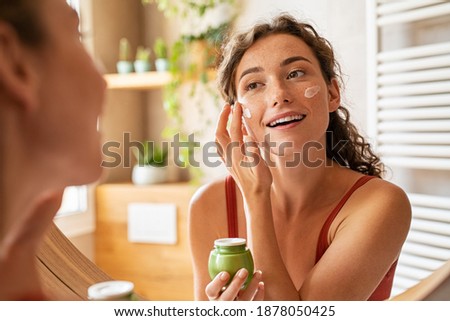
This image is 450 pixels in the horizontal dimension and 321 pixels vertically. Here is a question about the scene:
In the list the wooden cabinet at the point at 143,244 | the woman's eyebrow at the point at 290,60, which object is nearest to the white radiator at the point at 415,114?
the woman's eyebrow at the point at 290,60

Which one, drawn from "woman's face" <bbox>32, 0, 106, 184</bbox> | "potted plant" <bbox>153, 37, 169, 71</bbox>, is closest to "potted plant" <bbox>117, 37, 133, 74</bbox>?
"potted plant" <bbox>153, 37, 169, 71</bbox>

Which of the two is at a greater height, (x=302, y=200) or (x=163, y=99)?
(x=163, y=99)

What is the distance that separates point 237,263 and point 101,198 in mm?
975

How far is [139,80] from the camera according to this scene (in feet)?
4.09

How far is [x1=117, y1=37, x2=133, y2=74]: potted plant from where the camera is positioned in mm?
1138

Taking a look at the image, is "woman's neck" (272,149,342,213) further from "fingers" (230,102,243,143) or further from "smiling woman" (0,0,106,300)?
"smiling woman" (0,0,106,300)

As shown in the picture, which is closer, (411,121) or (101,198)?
(411,121)

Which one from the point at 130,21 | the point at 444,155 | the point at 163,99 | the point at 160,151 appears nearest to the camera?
the point at 444,155

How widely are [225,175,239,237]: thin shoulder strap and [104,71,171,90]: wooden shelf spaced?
45cm

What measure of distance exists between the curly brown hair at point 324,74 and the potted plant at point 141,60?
73 cm

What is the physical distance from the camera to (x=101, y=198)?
1365 mm

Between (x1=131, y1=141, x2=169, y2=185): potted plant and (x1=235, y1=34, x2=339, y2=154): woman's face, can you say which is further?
(x1=131, y1=141, x2=169, y2=185): potted plant

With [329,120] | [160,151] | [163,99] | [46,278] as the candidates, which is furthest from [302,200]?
[160,151]

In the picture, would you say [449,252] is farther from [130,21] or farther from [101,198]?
[101,198]
